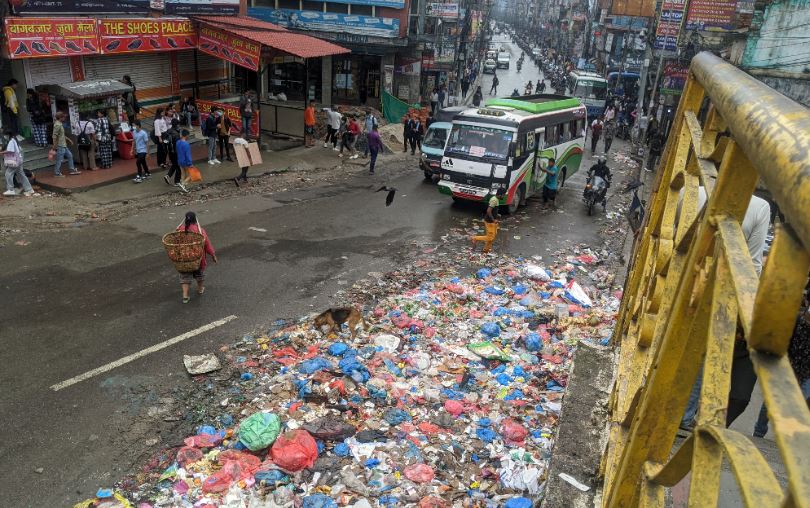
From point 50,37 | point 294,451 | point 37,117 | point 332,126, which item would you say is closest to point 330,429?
point 294,451

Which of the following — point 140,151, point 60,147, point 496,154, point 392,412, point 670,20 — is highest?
point 670,20

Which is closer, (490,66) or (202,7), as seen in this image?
(202,7)

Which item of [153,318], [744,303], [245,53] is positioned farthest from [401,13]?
[744,303]

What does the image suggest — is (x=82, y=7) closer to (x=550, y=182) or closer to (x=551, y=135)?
(x=551, y=135)

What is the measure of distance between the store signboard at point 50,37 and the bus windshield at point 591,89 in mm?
28421

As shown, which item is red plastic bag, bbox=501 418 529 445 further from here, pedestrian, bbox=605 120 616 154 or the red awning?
pedestrian, bbox=605 120 616 154

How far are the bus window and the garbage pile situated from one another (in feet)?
27.4

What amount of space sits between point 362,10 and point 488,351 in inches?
988

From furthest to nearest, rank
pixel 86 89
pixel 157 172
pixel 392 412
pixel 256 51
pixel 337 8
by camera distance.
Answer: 1. pixel 337 8
2. pixel 256 51
3. pixel 157 172
4. pixel 86 89
5. pixel 392 412

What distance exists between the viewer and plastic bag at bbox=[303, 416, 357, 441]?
5.72m

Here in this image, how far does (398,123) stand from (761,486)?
27176mm

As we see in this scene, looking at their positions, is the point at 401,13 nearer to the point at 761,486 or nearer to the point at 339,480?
the point at 339,480

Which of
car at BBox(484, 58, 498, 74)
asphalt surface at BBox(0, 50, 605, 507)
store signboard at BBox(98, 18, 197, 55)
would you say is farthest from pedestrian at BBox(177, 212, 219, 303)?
car at BBox(484, 58, 498, 74)

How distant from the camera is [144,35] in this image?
56.9 ft
